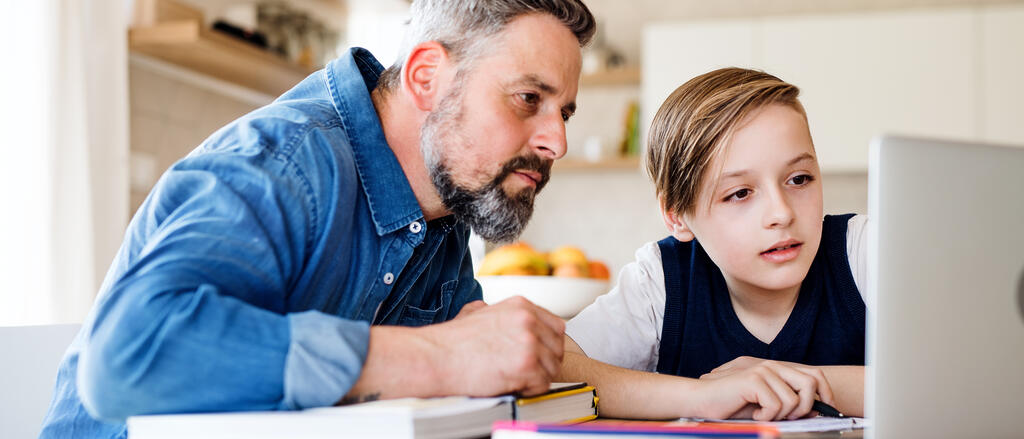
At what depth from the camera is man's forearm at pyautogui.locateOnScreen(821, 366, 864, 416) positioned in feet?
3.31

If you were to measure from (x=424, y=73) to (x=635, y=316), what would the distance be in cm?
50

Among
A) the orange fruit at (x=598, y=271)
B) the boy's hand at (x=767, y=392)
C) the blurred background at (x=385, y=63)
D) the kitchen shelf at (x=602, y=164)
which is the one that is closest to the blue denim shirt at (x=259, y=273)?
the boy's hand at (x=767, y=392)

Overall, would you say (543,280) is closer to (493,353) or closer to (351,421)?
(493,353)

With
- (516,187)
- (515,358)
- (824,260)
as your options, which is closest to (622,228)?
(824,260)

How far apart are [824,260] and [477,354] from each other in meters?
0.75

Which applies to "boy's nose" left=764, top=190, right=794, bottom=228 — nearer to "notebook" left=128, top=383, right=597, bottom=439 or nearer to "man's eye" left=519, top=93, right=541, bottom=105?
"man's eye" left=519, top=93, right=541, bottom=105

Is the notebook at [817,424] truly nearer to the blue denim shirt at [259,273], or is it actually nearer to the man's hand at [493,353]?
the man's hand at [493,353]

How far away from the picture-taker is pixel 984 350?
68cm

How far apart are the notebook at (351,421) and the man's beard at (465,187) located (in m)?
0.37

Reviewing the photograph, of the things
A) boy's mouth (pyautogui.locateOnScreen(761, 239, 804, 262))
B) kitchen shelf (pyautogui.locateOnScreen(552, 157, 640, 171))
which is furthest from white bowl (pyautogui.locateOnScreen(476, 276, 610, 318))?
kitchen shelf (pyautogui.locateOnScreen(552, 157, 640, 171))

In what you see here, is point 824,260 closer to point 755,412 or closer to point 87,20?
point 755,412

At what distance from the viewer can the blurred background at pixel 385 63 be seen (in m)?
2.11

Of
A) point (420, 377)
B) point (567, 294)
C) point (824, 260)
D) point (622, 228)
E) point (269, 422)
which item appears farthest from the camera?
point (622, 228)

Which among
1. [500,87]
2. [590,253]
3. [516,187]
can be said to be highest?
[500,87]
